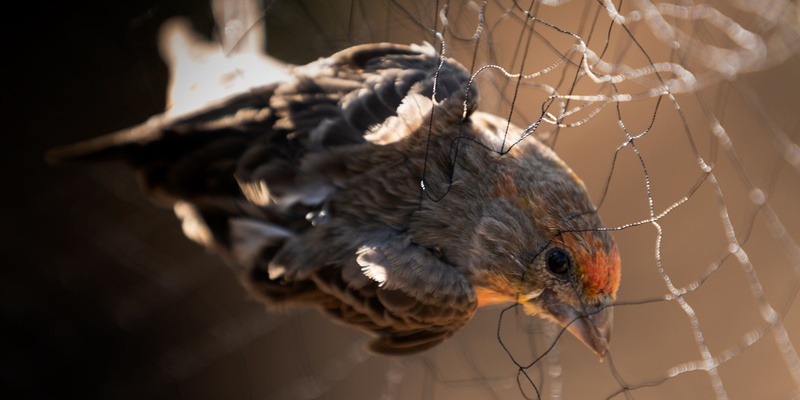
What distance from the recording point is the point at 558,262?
1.47m

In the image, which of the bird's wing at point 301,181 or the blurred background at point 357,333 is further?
the blurred background at point 357,333

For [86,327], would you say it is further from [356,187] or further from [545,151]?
[545,151]

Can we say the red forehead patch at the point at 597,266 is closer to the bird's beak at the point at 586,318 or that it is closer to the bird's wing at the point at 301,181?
the bird's beak at the point at 586,318

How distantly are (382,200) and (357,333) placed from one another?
3.22ft

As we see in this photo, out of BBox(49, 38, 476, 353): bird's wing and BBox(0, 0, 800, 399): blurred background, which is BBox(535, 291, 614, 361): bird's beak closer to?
BBox(49, 38, 476, 353): bird's wing

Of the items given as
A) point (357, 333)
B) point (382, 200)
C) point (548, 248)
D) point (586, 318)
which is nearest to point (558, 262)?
point (548, 248)

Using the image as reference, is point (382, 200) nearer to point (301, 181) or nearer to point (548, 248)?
point (301, 181)

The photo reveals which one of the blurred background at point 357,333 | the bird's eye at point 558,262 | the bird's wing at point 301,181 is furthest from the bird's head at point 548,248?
the blurred background at point 357,333

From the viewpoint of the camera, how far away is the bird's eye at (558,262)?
1.47m

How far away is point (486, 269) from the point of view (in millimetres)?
1545

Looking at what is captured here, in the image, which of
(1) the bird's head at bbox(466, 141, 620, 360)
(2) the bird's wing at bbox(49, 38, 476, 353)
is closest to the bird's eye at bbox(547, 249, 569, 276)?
(1) the bird's head at bbox(466, 141, 620, 360)

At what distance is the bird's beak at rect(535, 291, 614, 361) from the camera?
59.9 inches

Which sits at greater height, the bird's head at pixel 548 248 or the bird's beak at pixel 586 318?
the bird's head at pixel 548 248

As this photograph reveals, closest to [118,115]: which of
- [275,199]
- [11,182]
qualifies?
[11,182]
